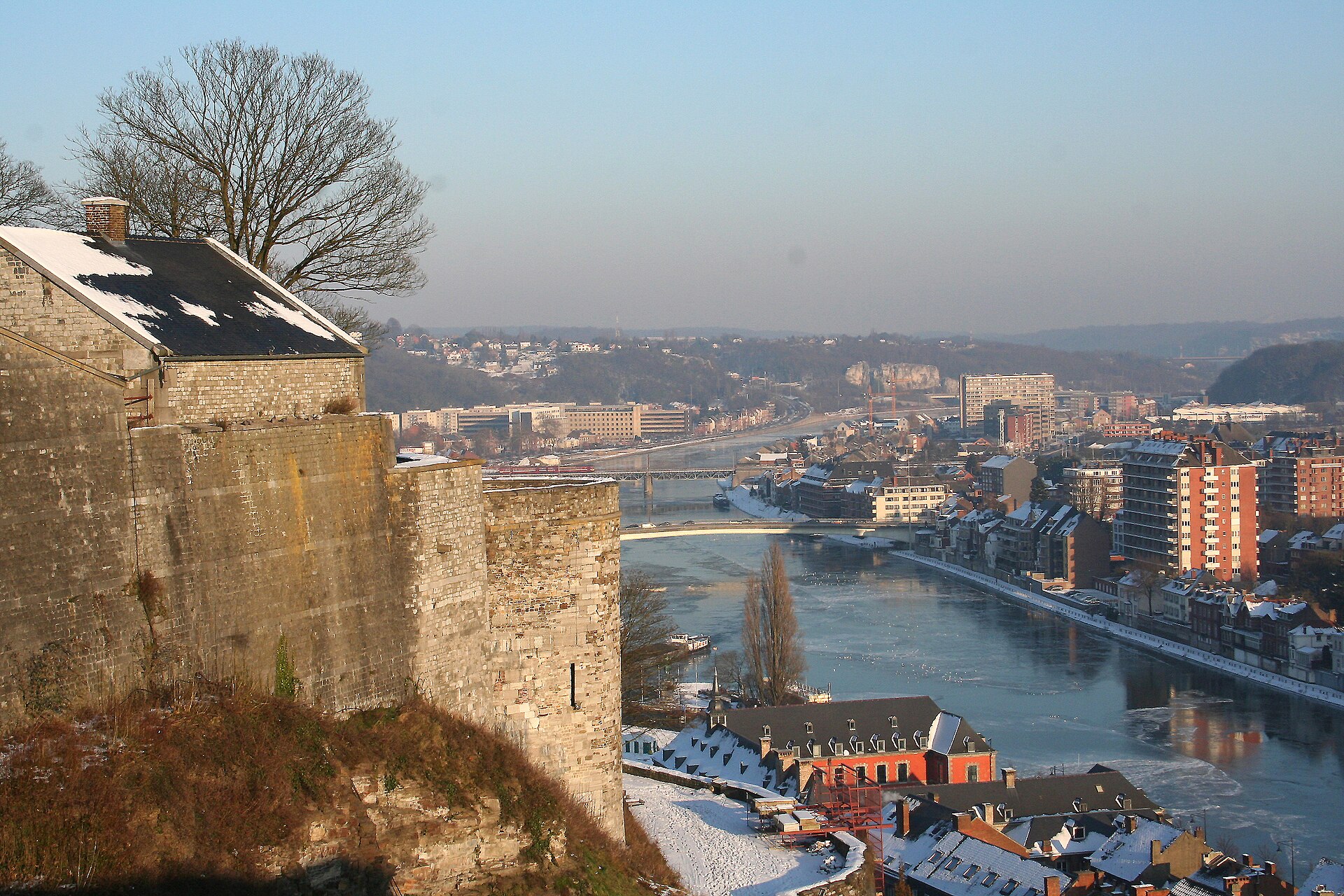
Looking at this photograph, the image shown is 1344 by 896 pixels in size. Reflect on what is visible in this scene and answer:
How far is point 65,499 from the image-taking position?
4.05 meters

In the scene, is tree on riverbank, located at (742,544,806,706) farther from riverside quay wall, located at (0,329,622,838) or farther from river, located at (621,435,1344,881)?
riverside quay wall, located at (0,329,622,838)

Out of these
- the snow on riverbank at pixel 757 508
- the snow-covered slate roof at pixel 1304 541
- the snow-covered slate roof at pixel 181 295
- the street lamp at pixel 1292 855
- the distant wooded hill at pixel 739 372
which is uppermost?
the snow-covered slate roof at pixel 181 295

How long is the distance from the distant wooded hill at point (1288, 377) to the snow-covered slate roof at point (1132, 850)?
81.3 m

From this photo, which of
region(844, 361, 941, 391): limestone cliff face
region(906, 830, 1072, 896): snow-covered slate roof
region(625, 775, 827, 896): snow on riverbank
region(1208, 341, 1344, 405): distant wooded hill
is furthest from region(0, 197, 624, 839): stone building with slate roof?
region(844, 361, 941, 391): limestone cliff face

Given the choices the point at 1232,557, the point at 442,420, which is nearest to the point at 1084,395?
the point at 442,420

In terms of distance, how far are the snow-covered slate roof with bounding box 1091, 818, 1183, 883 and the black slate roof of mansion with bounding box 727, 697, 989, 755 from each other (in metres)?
3.25

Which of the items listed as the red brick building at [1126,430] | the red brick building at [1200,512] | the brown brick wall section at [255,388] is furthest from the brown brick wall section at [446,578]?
the red brick building at [1126,430]

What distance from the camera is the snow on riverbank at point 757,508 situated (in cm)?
5116

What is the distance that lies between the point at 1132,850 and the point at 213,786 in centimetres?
1174

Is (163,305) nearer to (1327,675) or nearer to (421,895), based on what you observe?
(421,895)

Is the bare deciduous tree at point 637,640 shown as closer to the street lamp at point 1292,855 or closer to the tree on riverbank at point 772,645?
the tree on riverbank at point 772,645

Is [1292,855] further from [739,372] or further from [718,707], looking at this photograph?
[739,372]

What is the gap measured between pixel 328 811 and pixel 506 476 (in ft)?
6.96

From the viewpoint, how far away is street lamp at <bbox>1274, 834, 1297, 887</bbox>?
46.0ft
